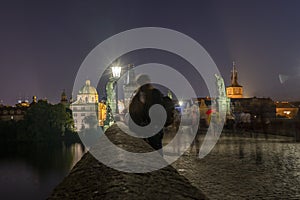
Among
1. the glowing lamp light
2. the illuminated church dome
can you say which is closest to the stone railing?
the glowing lamp light

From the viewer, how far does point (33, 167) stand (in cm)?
5894

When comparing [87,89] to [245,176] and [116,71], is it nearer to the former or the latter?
[116,71]

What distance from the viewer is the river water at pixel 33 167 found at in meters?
46.3

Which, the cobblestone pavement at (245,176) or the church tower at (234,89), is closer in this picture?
the cobblestone pavement at (245,176)

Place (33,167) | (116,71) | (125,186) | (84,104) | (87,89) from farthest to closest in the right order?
1. (87,89)
2. (84,104)
3. (33,167)
4. (116,71)
5. (125,186)

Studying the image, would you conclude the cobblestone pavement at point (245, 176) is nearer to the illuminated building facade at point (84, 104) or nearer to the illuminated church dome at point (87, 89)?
the illuminated building facade at point (84, 104)

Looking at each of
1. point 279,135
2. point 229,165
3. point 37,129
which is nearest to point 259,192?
point 229,165

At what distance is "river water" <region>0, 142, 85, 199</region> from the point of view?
46.3 metres

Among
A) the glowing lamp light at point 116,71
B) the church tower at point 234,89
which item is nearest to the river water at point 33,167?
the glowing lamp light at point 116,71

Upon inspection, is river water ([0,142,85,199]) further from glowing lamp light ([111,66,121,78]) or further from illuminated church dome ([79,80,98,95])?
illuminated church dome ([79,80,98,95])

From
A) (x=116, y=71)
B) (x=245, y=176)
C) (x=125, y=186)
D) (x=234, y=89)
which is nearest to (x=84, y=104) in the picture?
(x=234, y=89)

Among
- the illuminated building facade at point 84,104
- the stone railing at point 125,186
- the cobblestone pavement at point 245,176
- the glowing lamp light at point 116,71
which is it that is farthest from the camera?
the illuminated building facade at point 84,104

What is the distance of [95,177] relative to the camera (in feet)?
8.22

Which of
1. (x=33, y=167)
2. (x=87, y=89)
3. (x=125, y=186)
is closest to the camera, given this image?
(x=125, y=186)
